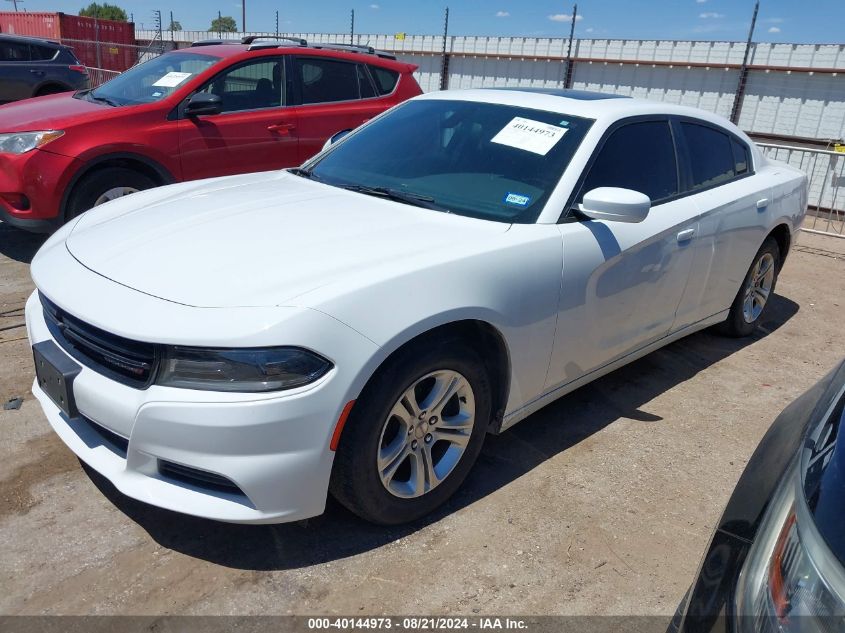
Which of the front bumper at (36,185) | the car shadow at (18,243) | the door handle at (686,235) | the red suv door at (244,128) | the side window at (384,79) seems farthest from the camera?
the side window at (384,79)

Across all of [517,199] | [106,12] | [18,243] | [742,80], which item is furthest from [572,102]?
[106,12]

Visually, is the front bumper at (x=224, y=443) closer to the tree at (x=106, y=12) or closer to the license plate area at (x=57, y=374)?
the license plate area at (x=57, y=374)

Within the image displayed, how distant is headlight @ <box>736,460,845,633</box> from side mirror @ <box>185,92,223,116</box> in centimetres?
547

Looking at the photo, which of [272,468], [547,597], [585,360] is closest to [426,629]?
[547,597]

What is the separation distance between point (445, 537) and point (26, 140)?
458cm

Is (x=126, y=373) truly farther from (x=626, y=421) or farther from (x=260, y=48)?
(x=260, y=48)

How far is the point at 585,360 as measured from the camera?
10.9ft

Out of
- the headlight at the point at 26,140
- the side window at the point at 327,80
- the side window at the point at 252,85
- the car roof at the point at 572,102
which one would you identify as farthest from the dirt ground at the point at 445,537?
the side window at the point at 327,80

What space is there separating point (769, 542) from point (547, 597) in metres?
1.30

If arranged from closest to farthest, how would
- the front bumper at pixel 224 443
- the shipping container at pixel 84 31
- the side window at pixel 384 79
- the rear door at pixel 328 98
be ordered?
the front bumper at pixel 224 443
the rear door at pixel 328 98
the side window at pixel 384 79
the shipping container at pixel 84 31

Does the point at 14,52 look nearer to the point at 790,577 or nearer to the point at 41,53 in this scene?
the point at 41,53

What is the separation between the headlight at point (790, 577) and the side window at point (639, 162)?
2129mm

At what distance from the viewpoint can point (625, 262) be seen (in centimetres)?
331

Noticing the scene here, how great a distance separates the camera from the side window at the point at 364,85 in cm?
697
